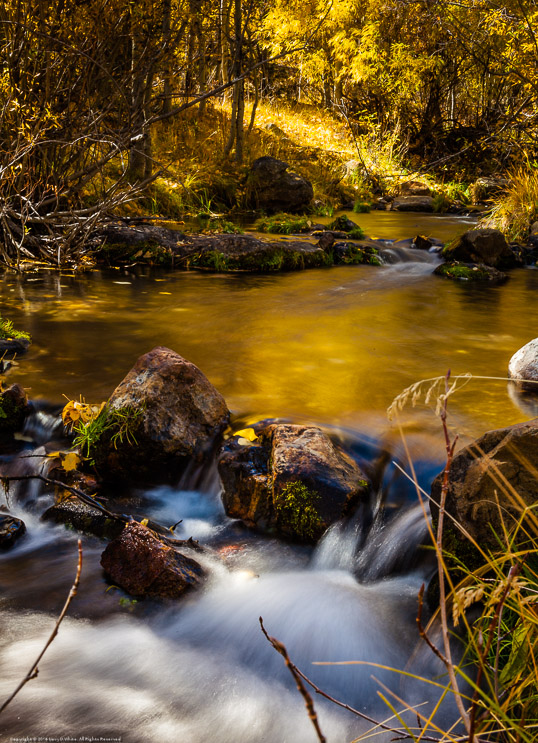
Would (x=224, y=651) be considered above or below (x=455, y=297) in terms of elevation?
below

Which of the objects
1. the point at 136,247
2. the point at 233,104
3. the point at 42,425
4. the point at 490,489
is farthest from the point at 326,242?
the point at 490,489

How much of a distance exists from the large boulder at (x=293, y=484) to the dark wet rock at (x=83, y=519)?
692 millimetres

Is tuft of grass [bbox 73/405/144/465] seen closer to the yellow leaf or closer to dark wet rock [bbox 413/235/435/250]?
the yellow leaf

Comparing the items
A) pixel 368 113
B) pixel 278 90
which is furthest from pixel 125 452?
pixel 278 90

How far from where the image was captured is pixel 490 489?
2.90 metres

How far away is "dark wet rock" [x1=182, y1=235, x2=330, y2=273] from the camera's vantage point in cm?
1000

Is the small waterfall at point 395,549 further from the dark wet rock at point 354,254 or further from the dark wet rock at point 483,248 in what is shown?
the dark wet rock at point 354,254

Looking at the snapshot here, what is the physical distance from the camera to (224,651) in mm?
3033

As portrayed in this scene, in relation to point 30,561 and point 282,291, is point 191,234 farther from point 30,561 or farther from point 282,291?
point 30,561

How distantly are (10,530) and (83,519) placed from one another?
405 mm

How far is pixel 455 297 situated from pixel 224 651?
662cm

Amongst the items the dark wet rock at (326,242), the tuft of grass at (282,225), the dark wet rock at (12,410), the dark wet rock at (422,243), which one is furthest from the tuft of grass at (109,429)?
the tuft of grass at (282,225)

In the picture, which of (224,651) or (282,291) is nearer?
(224,651)

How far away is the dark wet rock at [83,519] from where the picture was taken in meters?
3.71
